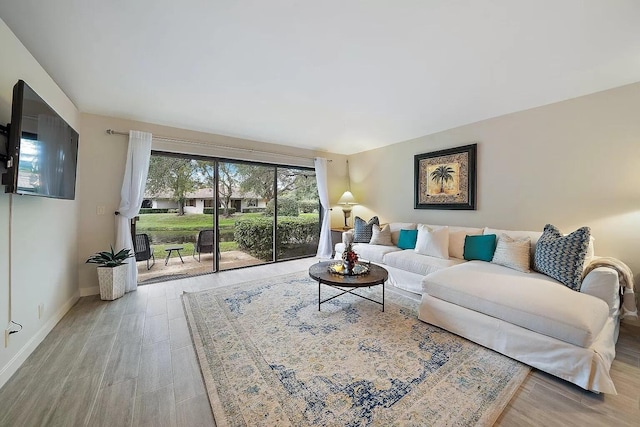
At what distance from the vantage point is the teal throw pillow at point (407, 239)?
3.76 m

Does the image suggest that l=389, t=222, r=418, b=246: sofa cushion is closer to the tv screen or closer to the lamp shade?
the lamp shade

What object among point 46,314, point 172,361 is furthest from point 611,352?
point 46,314

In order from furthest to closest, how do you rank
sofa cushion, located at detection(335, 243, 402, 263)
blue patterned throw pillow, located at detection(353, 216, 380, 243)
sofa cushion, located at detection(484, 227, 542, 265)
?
blue patterned throw pillow, located at detection(353, 216, 380, 243)
sofa cushion, located at detection(335, 243, 402, 263)
sofa cushion, located at detection(484, 227, 542, 265)

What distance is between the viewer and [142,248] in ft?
11.7

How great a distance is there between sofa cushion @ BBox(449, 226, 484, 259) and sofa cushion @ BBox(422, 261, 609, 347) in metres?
0.76

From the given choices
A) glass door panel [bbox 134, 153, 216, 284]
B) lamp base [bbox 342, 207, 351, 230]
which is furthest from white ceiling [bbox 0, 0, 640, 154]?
lamp base [bbox 342, 207, 351, 230]

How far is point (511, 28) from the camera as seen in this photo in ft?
5.50

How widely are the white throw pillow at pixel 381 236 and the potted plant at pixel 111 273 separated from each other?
3.63m

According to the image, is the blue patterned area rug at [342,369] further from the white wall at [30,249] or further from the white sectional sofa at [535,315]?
the white wall at [30,249]

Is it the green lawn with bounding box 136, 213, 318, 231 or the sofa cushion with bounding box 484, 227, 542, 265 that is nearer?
the sofa cushion with bounding box 484, 227, 542, 265

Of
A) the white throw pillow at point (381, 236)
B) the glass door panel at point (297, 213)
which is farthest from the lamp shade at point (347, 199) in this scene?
the white throw pillow at point (381, 236)

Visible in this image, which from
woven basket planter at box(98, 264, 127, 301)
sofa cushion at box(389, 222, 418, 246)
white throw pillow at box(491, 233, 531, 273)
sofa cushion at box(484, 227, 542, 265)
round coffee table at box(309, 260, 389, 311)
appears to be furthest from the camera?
sofa cushion at box(389, 222, 418, 246)

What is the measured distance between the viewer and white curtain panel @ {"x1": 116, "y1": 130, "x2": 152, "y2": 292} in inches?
128

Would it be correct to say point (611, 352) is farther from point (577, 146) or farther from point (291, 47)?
point (291, 47)
